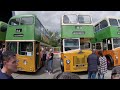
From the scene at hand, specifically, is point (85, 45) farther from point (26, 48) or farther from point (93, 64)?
point (93, 64)

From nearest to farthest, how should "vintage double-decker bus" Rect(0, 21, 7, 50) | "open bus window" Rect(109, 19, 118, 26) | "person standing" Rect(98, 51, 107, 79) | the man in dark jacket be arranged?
"person standing" Rect(98, 51, 107, 79)
the man in dark jacket
"vintage double-decker bus" Rect(0, 21, 7, 50)
"open bus window" Rect(109, 19, 118, 26)

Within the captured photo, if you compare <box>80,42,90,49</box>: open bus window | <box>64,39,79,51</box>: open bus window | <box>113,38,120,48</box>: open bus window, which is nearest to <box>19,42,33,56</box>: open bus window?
<box>64,39,79,51</box>: open bus window

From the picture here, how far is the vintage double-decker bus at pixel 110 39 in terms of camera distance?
9.59 metres

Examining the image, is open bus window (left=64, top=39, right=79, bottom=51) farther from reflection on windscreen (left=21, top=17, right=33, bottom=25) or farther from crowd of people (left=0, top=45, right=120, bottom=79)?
reflection on windscreen (left=21, top=17, right=33, bottom=25)

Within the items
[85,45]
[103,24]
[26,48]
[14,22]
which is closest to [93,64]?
[85,45]

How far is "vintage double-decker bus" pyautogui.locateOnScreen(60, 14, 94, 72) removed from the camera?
864 cm

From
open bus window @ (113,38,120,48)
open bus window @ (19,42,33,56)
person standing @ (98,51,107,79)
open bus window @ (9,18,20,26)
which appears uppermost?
open bus window @ (9,18,20,26)

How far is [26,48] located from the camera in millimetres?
8742

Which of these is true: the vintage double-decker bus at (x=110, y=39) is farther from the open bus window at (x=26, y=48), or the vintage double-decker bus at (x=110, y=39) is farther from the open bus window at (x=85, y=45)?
the open bus window at (x=26, y=48)

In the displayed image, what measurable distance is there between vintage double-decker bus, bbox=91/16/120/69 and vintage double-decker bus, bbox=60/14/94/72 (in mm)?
1220

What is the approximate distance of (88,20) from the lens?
9.22 m
